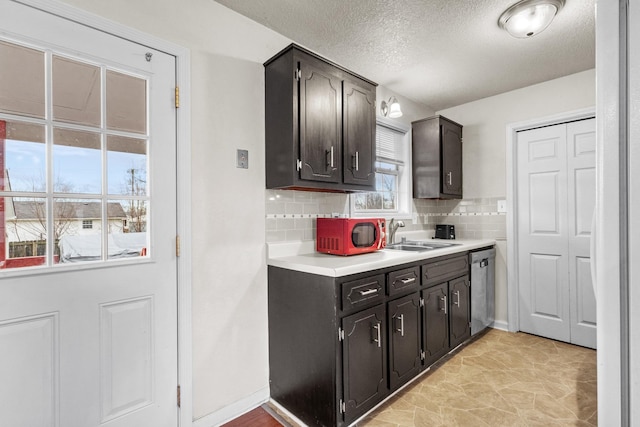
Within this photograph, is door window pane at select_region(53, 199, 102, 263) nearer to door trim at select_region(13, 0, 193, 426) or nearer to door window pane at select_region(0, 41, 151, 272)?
door window pane at select_region(0, 41, 151, 272)

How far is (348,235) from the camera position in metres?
2.19

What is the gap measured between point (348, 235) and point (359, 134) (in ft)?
2.49

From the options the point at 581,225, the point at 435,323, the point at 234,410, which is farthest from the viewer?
the point at 581,225

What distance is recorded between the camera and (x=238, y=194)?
2.00 metres

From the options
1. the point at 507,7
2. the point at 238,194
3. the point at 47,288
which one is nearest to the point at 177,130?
the point at 238,194

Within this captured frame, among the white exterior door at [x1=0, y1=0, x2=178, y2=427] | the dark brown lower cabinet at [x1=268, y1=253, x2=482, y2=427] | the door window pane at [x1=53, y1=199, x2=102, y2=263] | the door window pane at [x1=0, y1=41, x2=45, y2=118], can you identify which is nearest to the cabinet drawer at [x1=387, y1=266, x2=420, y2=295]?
the dark brown lower cabinet at [x1=268, y1=253, x2=482, y2=427]

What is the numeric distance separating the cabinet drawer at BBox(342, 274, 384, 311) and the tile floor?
73 centimetres

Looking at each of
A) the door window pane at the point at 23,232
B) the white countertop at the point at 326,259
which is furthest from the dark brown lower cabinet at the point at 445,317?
the door window pane at the point at 23,232

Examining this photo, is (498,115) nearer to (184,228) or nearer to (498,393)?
(498,393)

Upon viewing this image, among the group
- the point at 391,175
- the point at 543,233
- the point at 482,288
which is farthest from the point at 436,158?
Result: the point at 482,288

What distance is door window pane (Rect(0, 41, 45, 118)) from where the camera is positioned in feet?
4.23

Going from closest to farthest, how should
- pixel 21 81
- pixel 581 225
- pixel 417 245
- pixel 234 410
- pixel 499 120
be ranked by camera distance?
1. pixel 21 81
2. pixel 234 410
3. pixel 581 225
4. pixel 417 245
5. pixel 499 120

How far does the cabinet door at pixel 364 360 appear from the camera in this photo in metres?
1.74

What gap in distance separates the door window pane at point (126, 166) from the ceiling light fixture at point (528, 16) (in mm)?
2336
